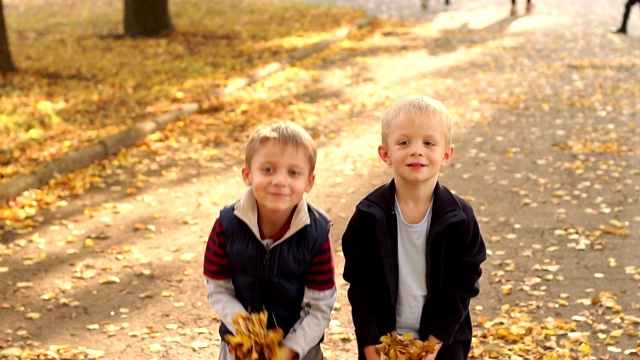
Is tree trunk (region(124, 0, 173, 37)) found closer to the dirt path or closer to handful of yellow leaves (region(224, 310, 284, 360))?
the dirt path

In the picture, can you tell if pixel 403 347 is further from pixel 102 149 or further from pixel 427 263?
pixel 102 149

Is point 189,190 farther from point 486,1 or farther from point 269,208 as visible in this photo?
point 486,1

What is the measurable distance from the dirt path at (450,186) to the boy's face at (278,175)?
1.79 metres

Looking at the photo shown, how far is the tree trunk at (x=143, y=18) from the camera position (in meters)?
15.1

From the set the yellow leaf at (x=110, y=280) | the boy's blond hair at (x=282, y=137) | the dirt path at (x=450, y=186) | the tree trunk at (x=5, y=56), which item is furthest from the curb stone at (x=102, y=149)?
the boy's blond hair at (x=282, y=137)

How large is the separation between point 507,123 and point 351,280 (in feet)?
23.4

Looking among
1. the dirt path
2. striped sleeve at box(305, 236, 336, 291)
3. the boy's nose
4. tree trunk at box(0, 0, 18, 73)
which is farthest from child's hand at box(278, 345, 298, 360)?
Result: tree trunk at box(0, 0, 18, 73)

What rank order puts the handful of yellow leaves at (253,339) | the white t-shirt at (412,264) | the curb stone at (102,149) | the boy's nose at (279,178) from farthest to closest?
the curb stone at (102,149), the white t-shirt at (412,264), the boy's nose at (279,178), the handful of yellow leaves at (253,339)

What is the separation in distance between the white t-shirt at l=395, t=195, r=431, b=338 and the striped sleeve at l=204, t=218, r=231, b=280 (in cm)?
68

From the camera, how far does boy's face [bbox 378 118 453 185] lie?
3095 mm

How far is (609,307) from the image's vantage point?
5172mm

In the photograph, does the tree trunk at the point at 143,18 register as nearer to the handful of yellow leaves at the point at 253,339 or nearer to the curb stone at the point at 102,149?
the curb stone at the point at 102,149

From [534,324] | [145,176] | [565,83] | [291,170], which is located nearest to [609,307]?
[534,324]

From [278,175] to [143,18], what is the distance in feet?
42.0
